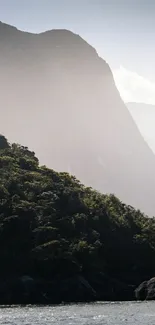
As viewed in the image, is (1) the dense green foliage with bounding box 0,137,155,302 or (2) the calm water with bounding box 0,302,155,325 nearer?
(2) the calm water with bounding box 0,302,155,325

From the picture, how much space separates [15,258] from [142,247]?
42.1 meters

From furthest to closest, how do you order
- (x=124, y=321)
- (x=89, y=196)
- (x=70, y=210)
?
(x=89, y=196) → (x=70, y=210) → (x=124, y=321)

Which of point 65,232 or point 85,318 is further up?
point 65,232

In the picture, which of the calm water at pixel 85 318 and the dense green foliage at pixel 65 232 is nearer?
the calm water at pixel 85 318

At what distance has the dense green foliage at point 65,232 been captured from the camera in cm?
14325

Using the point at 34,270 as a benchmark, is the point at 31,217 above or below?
above

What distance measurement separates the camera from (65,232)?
158 meters

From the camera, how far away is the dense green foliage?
470 ft

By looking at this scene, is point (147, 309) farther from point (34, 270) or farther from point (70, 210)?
point (70, 210)

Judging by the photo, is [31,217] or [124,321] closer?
[124,321]

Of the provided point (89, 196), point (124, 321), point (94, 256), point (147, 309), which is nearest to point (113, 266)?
point (94, 256)

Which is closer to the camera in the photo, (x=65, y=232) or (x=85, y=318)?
(x=85, y=318)

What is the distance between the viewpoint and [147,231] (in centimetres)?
18000

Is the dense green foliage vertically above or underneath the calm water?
above
